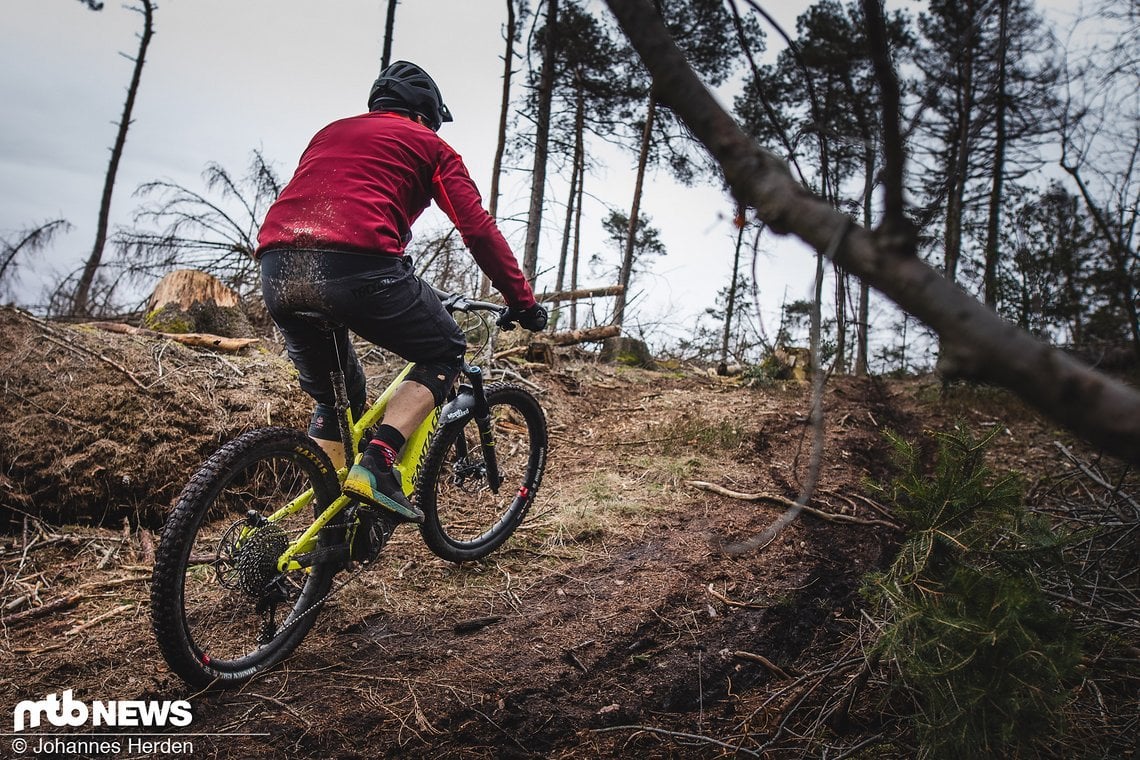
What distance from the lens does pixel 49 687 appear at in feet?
7.70

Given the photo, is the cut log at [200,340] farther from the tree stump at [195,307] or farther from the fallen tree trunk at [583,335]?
the fallen tree trunk at [583,335]

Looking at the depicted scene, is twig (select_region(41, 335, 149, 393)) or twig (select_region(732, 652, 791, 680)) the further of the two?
twig (select_region(41, 335, 149, 393))

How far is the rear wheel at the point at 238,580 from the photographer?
2.16m

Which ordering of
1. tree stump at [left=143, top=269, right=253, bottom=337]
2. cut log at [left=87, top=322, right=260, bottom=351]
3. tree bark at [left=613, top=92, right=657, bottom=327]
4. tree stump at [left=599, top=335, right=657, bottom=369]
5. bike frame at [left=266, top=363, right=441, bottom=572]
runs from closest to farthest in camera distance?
1. bike frame at [left=266, top=363, right=441, bottom=572]
2. cut log at [left=87, top=322, right=260, bottom=351]
3. tree stump at [left=143, top=269, right=253, bottom=337]
4. tree stump at [left=599, top=335, right=657, bottom=369]
5. tree bark at [left=613, top=92, right=657, bottom=327]

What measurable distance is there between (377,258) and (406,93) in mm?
883

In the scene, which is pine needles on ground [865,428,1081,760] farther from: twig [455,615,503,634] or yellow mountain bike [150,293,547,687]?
yellow mountain bike [150,293,547,687]

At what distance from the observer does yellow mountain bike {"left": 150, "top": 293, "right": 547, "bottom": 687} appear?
2.21m


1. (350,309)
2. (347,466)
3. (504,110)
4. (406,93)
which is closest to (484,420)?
(347,466)

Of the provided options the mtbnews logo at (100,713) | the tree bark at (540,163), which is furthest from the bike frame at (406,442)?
the tree bark at (540,163)

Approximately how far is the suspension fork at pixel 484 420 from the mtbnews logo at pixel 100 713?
1.78m

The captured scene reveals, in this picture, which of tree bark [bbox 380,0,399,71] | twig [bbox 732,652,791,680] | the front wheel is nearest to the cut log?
the front wheel

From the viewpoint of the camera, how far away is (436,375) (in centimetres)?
283

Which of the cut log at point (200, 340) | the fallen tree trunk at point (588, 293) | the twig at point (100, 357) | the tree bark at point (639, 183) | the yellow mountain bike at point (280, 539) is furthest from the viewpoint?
the tree bark at point (639, 183)

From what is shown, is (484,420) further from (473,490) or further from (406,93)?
(406,93)
